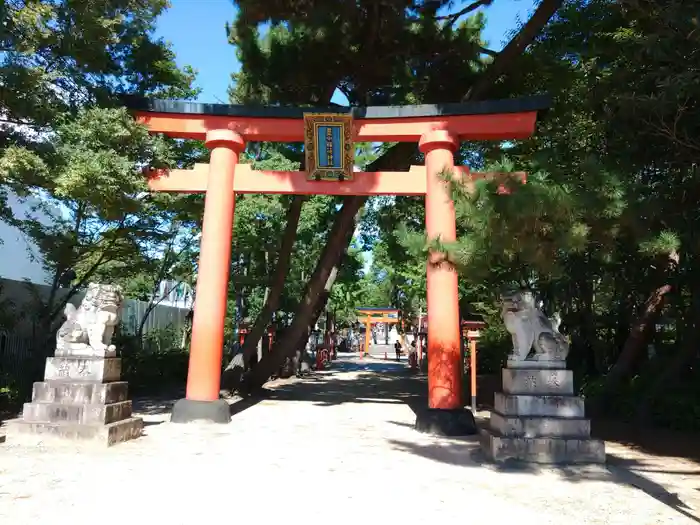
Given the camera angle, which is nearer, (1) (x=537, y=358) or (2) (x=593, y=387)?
(1) (x=537, y=358)

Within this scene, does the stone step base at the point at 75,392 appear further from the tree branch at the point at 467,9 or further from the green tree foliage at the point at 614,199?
the tree branch at the point at 467,9

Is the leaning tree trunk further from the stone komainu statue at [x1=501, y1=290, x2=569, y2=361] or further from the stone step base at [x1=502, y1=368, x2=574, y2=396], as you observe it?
the stone step base at [x1=502, y1=368, x2=574, y2=396]

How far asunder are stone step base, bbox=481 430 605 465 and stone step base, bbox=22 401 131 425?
15.3 ft

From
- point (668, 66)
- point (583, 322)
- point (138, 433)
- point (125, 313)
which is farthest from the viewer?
point (125, 313)

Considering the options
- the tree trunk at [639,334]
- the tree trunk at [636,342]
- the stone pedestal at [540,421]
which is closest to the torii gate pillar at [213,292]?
the stone pedestal at [540,421]

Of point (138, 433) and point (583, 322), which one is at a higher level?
point (583, 322)

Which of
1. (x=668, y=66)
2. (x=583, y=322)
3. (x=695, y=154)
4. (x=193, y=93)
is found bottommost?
(x=583, y=322)

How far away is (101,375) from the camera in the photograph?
6664 millimetres

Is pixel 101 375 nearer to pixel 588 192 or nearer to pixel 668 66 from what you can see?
pixel 588 192

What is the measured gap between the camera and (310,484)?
4957 mm

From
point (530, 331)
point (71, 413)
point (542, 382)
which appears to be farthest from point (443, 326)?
point (71, 413)

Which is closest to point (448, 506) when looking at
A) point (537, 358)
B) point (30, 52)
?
point (537, 358)

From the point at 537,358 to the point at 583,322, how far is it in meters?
5.53

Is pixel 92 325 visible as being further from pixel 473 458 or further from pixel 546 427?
pixel 546 427
